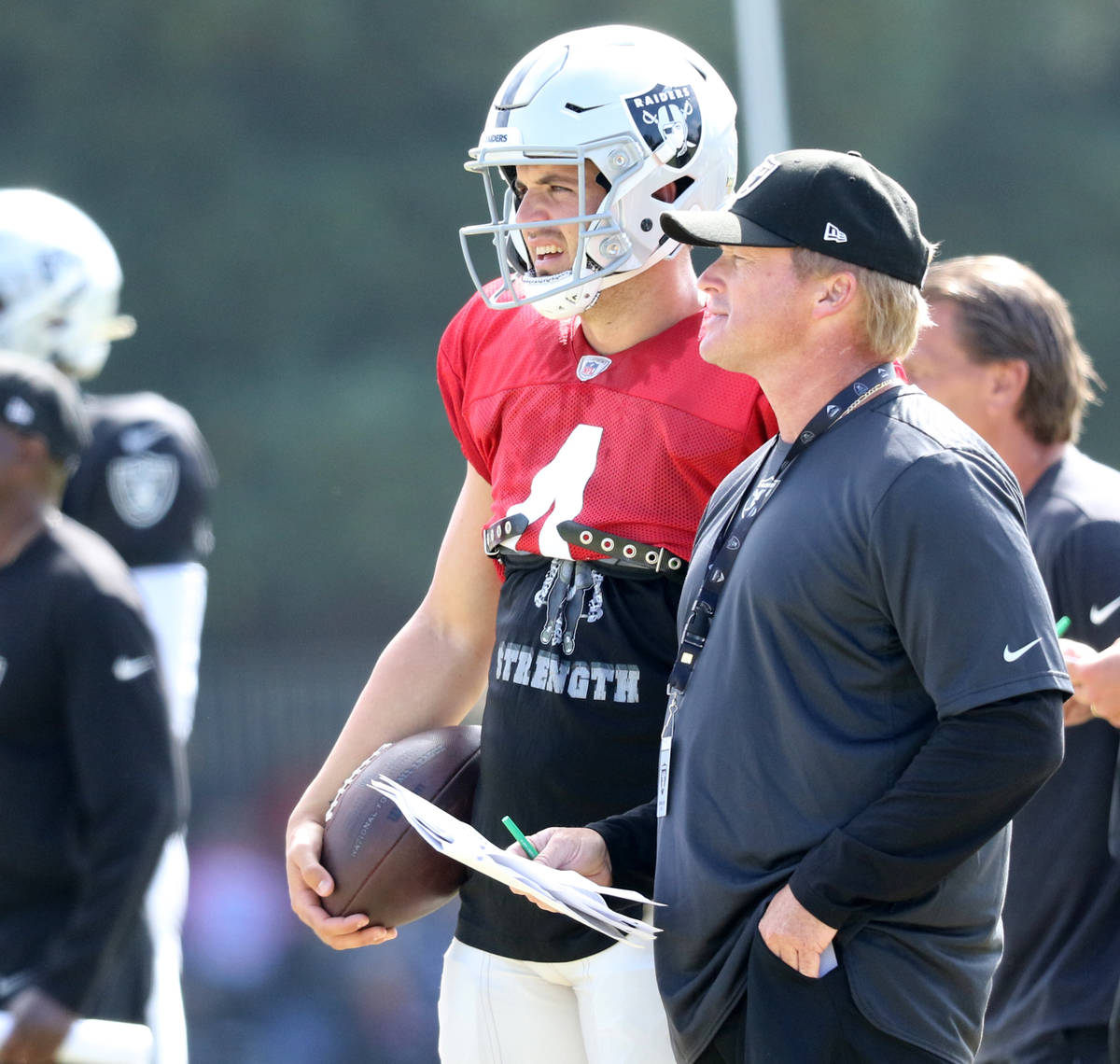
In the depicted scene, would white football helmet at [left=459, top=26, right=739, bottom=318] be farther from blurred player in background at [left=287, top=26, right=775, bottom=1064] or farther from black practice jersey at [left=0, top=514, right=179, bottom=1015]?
black practice jersey at [left=0, top=514, right=179, bottom=1015]

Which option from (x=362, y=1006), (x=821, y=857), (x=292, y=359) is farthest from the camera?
(x=292, y=359)

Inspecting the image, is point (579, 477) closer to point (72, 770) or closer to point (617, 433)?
point (617, 433)

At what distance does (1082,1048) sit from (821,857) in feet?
4.87

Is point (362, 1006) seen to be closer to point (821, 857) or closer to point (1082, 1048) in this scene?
point (1082, 1048)

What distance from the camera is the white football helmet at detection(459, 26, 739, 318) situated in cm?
304

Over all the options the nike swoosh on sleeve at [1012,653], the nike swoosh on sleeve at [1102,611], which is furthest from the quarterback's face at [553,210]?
the nike swoosh on sleeve at [1102,611]

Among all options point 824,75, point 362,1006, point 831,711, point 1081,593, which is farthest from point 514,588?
point 824,75

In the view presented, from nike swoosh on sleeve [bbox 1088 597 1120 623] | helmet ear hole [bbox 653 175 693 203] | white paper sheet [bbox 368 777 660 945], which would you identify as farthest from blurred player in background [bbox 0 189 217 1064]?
nike swoosh on sleeve [bbox 1088 597 1120 623]

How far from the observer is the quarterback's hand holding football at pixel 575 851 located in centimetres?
262

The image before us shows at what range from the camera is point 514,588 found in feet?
10.0

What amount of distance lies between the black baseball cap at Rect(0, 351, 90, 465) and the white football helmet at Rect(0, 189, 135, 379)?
1112 millimetres

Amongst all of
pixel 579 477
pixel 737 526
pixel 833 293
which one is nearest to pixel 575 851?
pixel 737 526

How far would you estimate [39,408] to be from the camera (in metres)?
3.87

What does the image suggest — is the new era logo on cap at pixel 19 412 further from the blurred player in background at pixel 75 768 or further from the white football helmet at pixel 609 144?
the white football helmet at pixel 609 144
